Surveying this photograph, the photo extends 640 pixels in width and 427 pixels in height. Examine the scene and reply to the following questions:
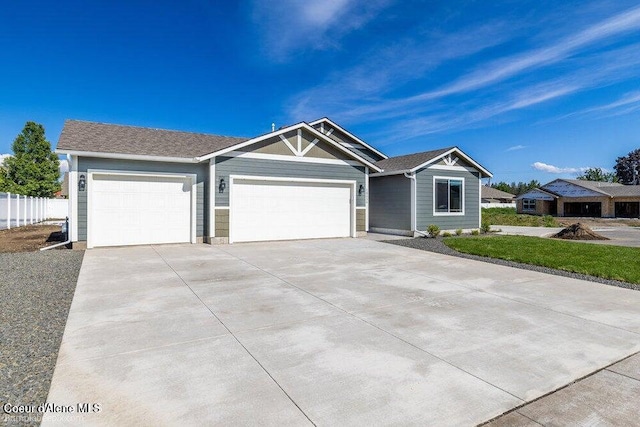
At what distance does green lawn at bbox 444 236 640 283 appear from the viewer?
7.09 m

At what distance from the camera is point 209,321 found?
4086 mm

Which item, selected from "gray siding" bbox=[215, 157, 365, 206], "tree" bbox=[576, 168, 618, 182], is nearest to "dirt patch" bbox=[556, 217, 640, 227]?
"gray siding" bbox=[215, 157, 365, 206]

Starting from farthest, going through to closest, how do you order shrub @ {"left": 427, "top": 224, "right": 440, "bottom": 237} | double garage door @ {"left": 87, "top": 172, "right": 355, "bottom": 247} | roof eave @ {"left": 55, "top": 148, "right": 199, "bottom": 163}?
shrub @ {"left": 427, "top": 224, "right": 440, "bottom": 237} → double garage door @ {"left": 87, "top": 172, "right": 355, "bottom": 247} → roof eave @ {"left": 55, "top": 148, "right": 199, "bottom": 163}

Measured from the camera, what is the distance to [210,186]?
431 inches

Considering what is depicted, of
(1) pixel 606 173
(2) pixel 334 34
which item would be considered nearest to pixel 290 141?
(2) pixel 334 34

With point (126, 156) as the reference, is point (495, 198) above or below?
above

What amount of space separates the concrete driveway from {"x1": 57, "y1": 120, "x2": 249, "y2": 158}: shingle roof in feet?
16.7

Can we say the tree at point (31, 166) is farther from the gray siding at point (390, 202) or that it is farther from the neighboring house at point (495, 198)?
the neighboring house at point (495, 198)

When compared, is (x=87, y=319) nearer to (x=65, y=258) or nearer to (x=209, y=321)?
(x=209, y=321)

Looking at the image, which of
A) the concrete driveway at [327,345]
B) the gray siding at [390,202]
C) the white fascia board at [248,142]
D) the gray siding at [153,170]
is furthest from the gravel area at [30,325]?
the gray siding at [390,202]

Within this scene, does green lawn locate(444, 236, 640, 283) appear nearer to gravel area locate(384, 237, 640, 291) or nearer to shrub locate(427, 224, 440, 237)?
gravel area locate(384, 237, 640, 291)

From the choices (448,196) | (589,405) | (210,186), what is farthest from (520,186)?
(589,405)

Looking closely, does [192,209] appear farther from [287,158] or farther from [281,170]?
[287,158]

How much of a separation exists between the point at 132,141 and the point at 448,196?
12485mm
